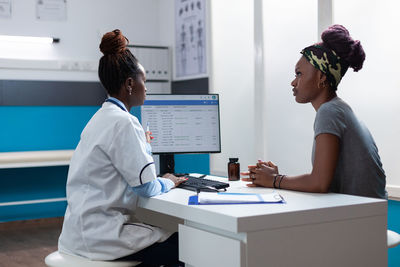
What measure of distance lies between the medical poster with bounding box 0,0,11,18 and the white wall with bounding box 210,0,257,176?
1.79 metres

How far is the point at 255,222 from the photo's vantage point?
1341mm

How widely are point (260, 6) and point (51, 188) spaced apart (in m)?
2.50

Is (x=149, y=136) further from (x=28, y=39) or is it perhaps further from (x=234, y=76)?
(x=28, y=39)

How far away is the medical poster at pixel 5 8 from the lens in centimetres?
438

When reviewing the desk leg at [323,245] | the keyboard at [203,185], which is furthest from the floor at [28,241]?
the desk leg at [323,245]

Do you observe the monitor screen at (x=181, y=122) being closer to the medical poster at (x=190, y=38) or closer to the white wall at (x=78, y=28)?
the medical poster at (x=190, y=38)

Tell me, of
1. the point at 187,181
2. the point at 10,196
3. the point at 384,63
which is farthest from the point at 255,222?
the point at 10,196

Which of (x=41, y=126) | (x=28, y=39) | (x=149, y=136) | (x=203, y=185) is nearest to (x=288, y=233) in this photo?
(x=203, y=185)

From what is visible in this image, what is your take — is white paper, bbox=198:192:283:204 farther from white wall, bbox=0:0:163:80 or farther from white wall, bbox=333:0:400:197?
white wall, bbox=0:0:163:80

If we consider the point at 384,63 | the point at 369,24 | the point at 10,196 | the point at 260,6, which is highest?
the point at 260,6

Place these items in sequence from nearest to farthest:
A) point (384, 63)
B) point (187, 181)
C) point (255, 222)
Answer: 1. point (255, 222)
2. point (187, 181)
3. point (384, 63)

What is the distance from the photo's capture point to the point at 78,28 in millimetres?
4684

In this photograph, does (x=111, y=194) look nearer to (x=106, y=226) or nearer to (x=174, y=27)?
(x=106, y=226)

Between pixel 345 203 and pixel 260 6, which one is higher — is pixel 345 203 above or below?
below
